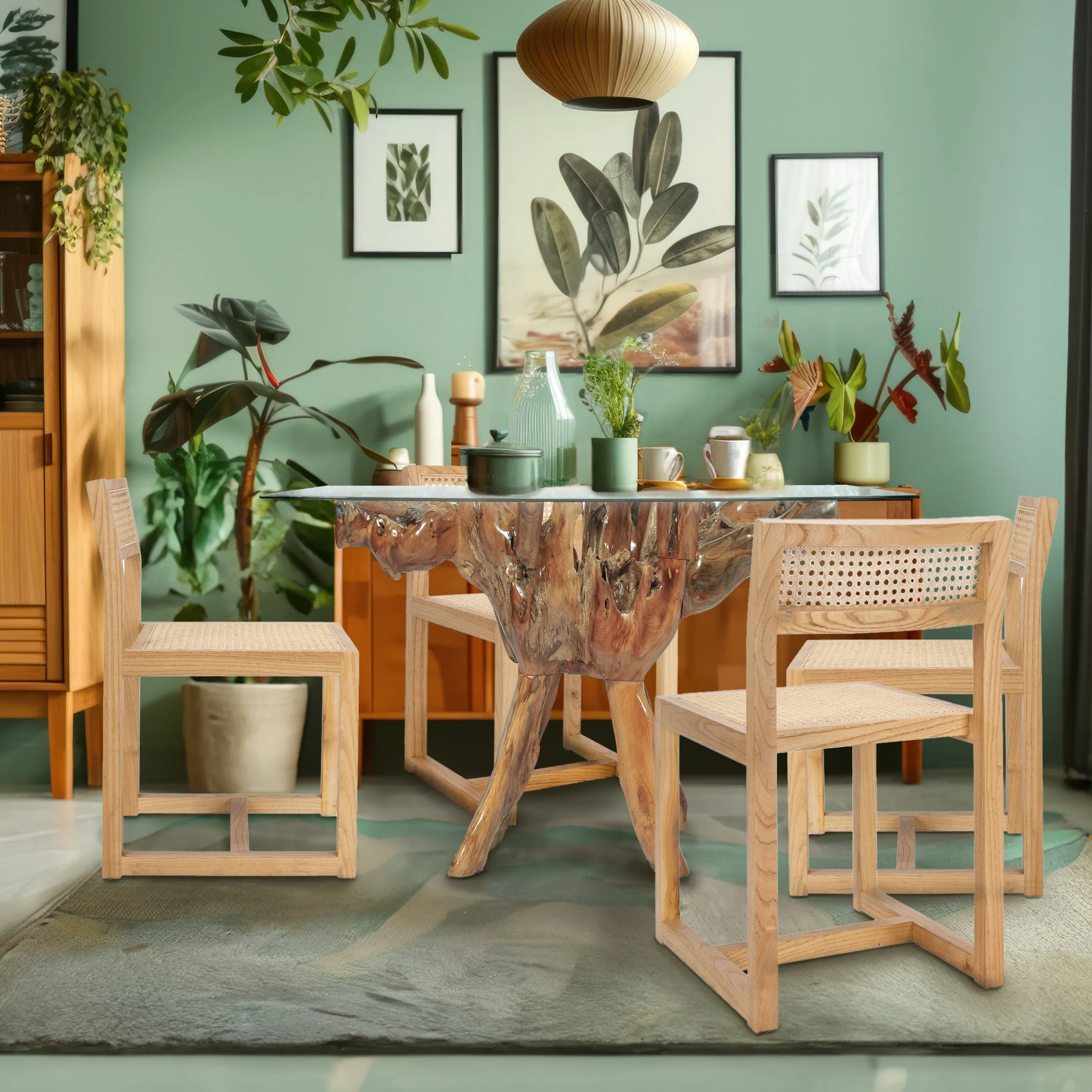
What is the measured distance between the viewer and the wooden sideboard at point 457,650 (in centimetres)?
320

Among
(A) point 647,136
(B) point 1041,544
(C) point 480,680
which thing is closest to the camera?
(B) point 1041,544

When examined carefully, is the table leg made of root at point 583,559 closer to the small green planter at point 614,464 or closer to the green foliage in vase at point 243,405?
the small green planter at point 614,464

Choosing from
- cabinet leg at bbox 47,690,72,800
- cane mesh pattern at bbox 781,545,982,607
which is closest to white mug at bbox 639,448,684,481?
cane mesh pattern at bbox 781,545,982,607

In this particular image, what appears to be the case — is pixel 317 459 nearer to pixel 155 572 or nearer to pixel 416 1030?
pixel 155 572

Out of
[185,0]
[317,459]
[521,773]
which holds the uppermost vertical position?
[185,0]

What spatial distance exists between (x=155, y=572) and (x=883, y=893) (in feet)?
7.81

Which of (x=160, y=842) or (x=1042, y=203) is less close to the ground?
(x=1042, y=203)

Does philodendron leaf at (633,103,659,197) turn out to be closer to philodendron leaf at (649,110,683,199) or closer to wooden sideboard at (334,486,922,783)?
philodendron leaf at (649,110,683,199)

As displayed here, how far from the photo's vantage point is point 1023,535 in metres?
2.41

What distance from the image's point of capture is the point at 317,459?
3.53 meters

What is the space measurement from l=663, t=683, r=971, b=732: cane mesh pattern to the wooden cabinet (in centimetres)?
193

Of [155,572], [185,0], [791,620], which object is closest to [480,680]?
[155,572]

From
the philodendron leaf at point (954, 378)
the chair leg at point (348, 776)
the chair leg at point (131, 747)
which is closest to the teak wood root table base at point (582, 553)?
the chair leg at point (348, 776)

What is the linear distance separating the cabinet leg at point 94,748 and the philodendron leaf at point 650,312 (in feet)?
6.26
